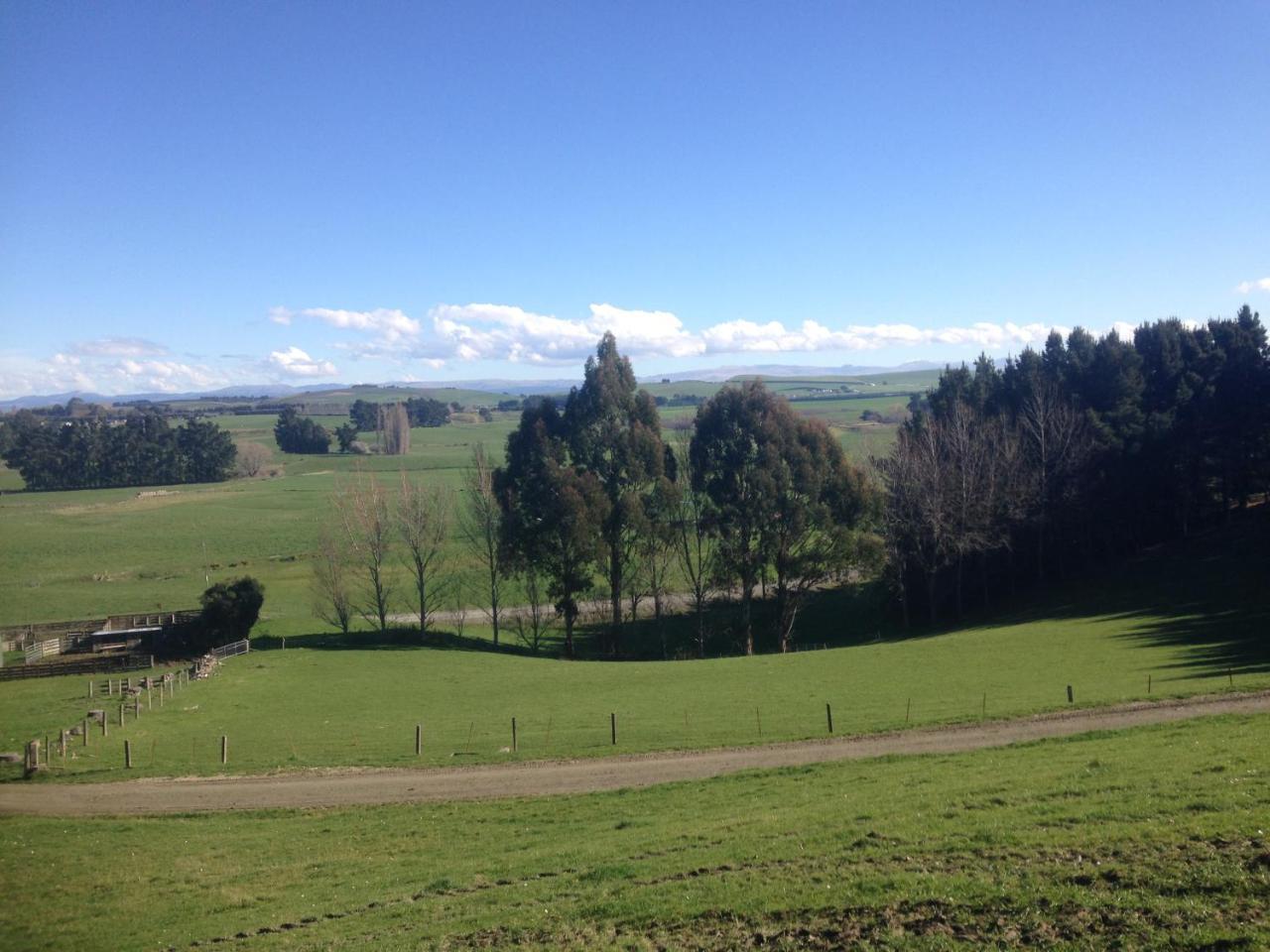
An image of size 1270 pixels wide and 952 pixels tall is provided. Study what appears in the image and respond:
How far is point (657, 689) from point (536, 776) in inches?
532

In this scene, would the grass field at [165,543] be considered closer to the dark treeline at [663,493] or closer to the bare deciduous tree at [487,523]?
the bare deciduous tree at [487,523]

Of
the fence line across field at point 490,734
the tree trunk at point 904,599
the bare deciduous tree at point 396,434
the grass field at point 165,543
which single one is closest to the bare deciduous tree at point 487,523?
the grass field at point 165,543

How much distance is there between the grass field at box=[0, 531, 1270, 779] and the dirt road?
1.12 meters

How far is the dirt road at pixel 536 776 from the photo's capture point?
23.3 meters

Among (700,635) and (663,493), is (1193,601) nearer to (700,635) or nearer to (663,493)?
(700,635)

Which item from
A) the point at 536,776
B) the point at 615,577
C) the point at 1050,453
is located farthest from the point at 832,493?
the point at 536,776

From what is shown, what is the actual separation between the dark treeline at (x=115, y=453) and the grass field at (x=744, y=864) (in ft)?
363

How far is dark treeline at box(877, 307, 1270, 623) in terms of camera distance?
59.7 meters

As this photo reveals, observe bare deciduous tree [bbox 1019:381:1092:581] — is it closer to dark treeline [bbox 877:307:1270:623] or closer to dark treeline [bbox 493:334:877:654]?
dark treeline [bbox 877:307:1270:623]

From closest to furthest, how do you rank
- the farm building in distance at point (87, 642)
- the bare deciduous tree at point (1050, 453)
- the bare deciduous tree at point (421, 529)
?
the farm building in distance at point (87, 642)
the bare deciduous tree at point (421, 529)
the bare deciduous tree at point (1050, 453)

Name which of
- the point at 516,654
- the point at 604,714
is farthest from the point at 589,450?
the point at 604,714

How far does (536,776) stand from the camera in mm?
Result: 24594

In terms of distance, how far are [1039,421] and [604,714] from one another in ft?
140

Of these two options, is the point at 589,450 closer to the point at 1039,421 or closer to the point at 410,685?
the point at 410,685
